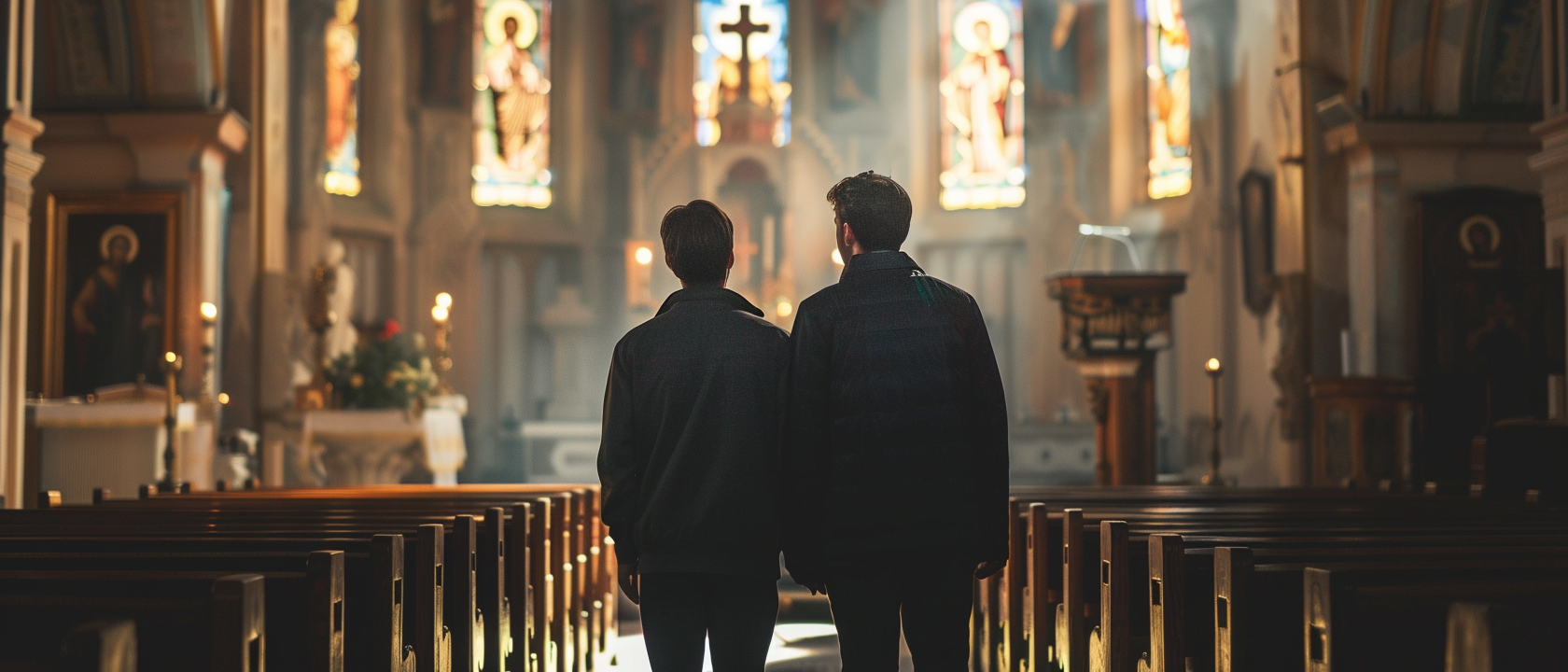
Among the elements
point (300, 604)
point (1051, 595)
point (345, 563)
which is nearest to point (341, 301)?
point (1051, 595)

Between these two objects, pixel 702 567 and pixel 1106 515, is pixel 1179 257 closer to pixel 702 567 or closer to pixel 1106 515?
pixel 1106 515

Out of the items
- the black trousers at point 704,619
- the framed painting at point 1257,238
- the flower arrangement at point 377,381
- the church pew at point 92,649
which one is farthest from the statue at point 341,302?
the church pew at point 92,649

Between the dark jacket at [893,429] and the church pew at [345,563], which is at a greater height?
the dark jacket at [893,429]

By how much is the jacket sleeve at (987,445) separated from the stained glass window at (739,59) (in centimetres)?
1227

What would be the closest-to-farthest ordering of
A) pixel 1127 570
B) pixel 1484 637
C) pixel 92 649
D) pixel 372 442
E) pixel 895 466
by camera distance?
pixel 92 649 < pixel 1484 637 < pixel 895 466 < pixel 1127 570 < pixel 372 442

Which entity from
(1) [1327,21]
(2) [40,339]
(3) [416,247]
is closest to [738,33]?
(3) [416,247]

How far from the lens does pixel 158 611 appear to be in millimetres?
2232

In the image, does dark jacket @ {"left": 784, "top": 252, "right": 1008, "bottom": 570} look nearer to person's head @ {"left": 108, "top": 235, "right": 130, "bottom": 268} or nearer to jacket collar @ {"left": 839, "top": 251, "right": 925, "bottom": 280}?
jacket collar @ {"left": 839, "top": 251, "right": 925, "bottom": 280}

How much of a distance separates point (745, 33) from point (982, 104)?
2646mm

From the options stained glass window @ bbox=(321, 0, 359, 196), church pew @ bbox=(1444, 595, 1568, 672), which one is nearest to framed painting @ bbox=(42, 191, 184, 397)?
stained glass window @ bbox=(321, 0, 359, 196)

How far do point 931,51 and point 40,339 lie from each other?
351 inches

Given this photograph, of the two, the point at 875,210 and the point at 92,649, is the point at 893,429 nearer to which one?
the point at 875,210

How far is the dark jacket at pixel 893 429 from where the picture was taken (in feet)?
8.04

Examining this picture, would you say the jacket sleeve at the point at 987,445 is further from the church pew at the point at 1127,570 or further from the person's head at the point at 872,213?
the church pew at the point at 1127,570
